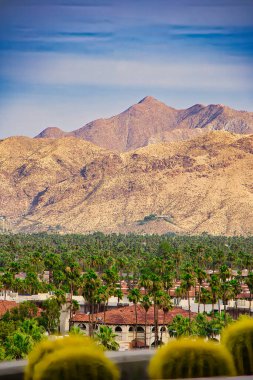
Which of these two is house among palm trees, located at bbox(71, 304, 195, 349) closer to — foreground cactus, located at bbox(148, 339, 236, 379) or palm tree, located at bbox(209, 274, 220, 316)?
palm tree, located at bbox(209, 274, 220, 316)

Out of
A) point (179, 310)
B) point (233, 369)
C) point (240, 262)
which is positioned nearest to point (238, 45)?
point (240, 262)

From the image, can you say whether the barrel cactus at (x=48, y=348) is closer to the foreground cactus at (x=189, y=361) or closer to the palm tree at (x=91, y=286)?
the foreground cactus at (x=189, y=361)

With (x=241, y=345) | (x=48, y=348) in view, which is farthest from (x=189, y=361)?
(x=48, y=348)

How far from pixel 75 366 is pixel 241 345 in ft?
8.11

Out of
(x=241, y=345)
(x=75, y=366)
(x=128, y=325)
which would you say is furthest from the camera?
(x=128, y=325)

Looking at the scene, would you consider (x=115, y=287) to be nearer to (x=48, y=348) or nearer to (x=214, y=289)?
(x=214, y=289)

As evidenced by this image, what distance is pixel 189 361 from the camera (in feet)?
31.8

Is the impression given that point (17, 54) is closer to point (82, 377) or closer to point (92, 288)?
point (92, 288)

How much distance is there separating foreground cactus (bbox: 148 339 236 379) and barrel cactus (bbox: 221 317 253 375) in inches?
16.8

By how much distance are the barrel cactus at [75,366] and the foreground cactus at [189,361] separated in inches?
26.4

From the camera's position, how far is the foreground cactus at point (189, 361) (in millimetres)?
9680

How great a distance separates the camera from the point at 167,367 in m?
9.72

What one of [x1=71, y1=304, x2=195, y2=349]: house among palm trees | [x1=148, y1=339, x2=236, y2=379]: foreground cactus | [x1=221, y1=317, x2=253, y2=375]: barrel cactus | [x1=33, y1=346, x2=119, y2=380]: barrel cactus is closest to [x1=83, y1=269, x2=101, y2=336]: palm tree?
[x1=71, y1=304, x2=195, y2=349]: house among palm trees

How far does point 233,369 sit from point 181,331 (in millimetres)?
44402
